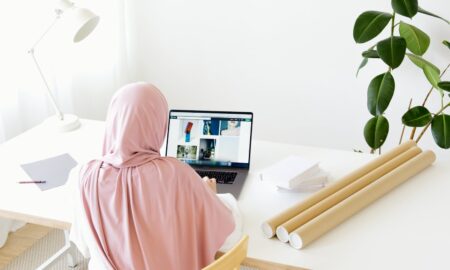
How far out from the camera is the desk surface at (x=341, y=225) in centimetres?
186

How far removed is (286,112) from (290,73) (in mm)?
261

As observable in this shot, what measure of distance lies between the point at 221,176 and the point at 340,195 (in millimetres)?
487

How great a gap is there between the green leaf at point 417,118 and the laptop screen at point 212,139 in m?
0.83

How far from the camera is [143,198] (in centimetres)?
177

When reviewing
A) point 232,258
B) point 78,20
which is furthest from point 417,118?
point 78,20

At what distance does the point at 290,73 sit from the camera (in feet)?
11.5

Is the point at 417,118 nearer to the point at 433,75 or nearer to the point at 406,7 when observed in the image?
the point at 433,75

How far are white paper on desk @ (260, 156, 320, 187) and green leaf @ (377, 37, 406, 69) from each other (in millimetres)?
639

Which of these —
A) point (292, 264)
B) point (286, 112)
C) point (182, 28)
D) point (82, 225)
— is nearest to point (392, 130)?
point (286, 112)

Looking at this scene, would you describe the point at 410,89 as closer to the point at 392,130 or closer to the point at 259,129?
the point at 392,130

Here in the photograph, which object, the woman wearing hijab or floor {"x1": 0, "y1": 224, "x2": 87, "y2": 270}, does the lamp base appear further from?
the woman wearing hijab

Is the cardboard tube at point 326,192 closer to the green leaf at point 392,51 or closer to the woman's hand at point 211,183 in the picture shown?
the woman's hand at point 211,183

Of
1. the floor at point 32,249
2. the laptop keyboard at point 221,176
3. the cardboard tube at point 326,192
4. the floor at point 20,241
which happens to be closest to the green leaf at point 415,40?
the cardboard tube at point 326,192

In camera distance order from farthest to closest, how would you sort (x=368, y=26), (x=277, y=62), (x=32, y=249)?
1. (x=277, y=62)
2. (x=32, y=249)
3. (x=368, y=26)
